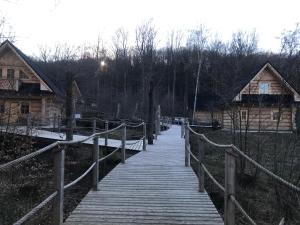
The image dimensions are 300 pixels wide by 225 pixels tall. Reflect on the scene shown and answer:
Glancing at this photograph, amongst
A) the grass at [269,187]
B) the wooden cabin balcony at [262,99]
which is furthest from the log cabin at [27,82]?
the grass at [269,187]

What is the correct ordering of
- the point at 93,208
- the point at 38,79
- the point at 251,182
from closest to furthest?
the point at 93,208 → the point at 251,182 → the point at 38,79

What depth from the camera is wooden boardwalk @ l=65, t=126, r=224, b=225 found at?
6.76 m

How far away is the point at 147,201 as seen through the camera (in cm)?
793

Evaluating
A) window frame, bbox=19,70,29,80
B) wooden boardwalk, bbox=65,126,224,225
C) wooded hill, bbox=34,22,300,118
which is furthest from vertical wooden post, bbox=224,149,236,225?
wooded hill, bbox=34,22,300,118

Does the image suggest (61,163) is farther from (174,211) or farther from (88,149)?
(88,149)

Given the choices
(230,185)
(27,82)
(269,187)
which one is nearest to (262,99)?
(269,187)

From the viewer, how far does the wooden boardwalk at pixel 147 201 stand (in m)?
6.76

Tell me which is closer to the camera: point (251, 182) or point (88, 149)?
point (251, 182)

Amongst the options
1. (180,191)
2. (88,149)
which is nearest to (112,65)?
(88,149)

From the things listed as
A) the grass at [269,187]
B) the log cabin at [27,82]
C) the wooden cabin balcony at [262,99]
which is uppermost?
the log cabin at [27,82]

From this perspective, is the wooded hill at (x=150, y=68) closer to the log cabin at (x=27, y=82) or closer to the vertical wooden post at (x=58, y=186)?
the log cabin at (x=27, y=82)

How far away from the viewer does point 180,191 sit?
8906mm

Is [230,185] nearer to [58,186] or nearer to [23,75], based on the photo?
[58,186]

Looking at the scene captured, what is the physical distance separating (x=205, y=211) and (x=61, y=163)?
2.48 metres
